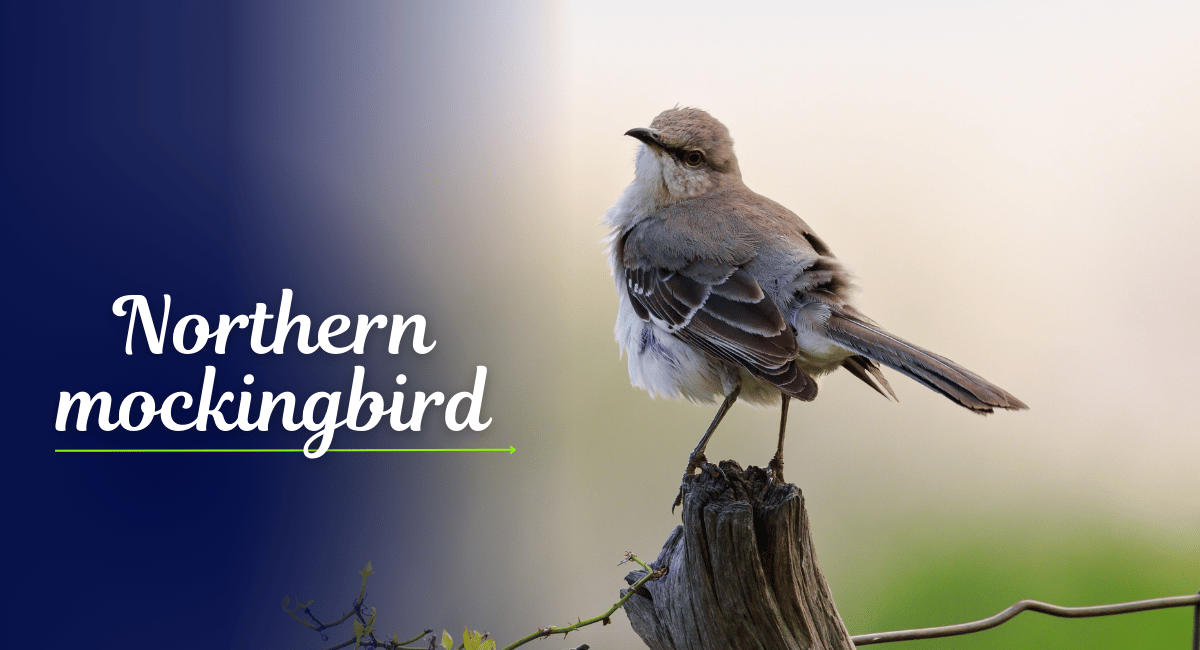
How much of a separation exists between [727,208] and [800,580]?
4.06 ft

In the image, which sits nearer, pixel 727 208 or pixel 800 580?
pixel 800 580

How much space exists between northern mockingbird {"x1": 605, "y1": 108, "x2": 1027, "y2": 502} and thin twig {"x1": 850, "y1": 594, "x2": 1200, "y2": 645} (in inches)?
17.2

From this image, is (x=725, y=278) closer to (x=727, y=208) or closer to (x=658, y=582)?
(x=727, y=208)

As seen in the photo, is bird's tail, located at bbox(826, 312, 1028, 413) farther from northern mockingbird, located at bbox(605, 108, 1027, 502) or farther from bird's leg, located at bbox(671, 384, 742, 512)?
bird's leg, located at bbox(671, 384, 742, 512)

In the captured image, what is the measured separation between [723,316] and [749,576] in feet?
2.81

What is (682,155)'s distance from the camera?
2.58m

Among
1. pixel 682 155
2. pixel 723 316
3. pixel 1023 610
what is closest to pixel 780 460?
pixel 723 316

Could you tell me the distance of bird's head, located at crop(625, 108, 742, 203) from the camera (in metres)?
2.56

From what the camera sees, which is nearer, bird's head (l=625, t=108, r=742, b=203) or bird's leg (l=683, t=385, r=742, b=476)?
bird's leg (l=683, t=385, r=742, b=476)

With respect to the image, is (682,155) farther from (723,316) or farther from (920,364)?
(920,364)

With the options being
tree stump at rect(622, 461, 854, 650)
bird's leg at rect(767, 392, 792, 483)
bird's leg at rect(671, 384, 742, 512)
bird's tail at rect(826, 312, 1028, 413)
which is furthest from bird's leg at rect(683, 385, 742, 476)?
tree stump at rect(622, 461, 854, 650)

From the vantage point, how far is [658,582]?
1578 millimetres

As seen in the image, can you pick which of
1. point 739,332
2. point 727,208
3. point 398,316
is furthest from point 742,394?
point 398,316

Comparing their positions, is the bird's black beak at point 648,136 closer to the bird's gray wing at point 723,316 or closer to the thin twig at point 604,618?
the bird's gray wing at point 723,316
